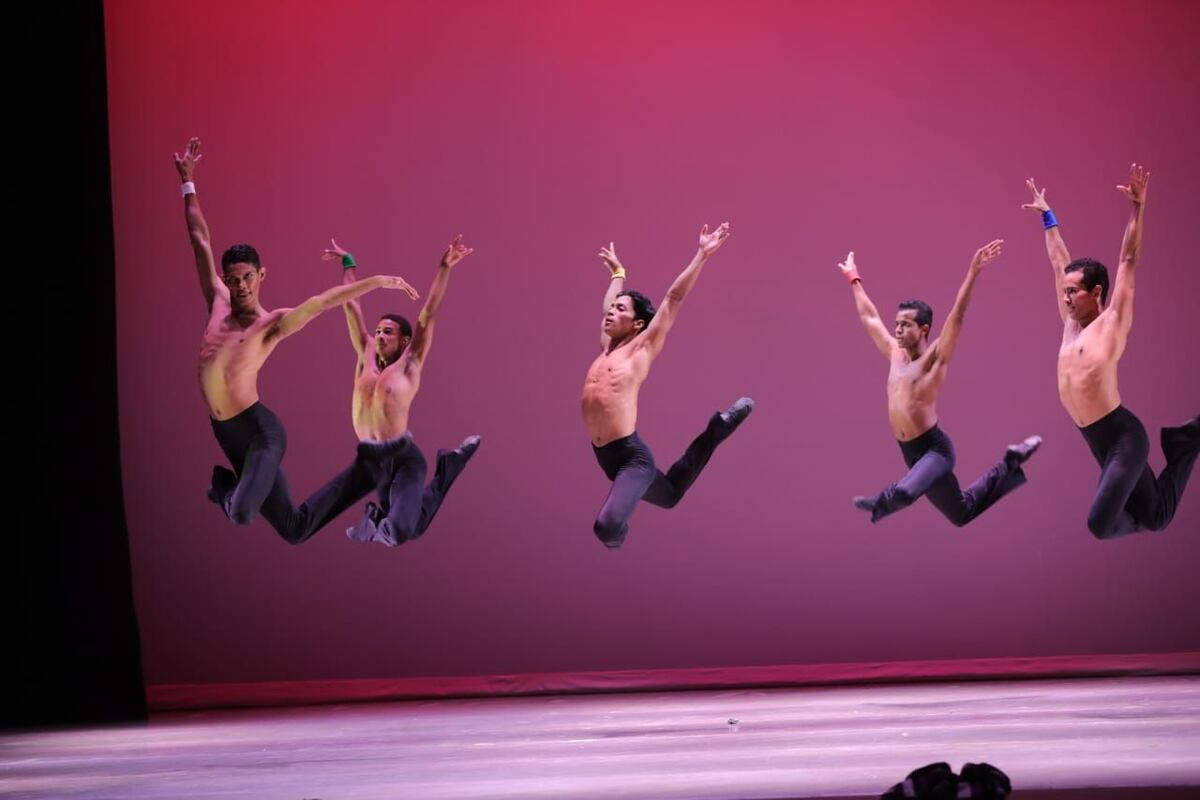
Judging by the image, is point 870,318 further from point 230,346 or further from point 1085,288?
point 230,346

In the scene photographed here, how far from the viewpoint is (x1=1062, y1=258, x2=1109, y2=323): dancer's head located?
5.65m

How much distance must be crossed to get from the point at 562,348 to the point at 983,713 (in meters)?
2.68

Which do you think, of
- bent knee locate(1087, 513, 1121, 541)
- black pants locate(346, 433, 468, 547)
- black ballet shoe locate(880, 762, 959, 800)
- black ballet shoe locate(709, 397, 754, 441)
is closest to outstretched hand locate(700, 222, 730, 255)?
black ballet shoe locate(709, 397, 754, 441)

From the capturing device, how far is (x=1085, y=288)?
567cm

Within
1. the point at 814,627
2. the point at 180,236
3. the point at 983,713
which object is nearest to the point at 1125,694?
the point at 983,713

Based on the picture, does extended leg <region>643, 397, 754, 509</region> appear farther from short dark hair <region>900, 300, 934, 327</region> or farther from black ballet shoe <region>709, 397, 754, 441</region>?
short dark hair <region>900, 300, 934, 327</region>

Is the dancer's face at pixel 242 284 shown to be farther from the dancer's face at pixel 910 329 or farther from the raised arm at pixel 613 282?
the dancer's face at pixel 910 329

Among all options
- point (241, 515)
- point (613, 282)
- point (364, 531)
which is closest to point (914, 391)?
point (613, 282)

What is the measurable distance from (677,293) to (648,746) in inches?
73.8

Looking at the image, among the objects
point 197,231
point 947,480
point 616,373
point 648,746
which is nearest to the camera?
point 648,746

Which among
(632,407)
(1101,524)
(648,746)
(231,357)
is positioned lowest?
Result: (648,746)

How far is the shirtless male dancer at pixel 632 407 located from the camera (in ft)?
18.8

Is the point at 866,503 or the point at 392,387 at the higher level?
the point at 392,387

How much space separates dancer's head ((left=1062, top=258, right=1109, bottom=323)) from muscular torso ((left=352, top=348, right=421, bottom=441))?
9.27 ft
